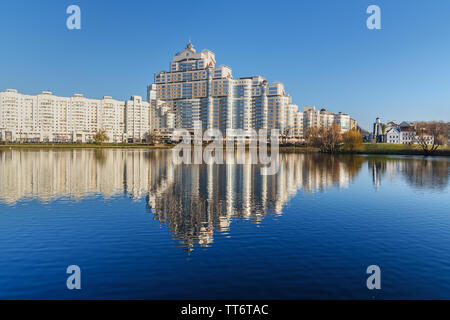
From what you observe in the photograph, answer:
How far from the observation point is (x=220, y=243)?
1697 centimetres

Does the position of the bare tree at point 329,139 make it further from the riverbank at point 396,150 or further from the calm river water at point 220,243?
the calm river water at point 220,243

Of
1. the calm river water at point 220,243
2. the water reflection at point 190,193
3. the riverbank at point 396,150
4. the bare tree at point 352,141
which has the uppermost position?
the bare tree at point 352,141

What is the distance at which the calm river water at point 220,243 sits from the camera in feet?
39.6

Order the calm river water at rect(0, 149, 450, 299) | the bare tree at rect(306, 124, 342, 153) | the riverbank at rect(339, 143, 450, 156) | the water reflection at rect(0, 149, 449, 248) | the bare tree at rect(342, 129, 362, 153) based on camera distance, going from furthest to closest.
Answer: the bare tree at rect(306, 124, 342, 153)
the bare tree at rect(342, 129, 362, 153)
the riverbank at rect(339, 143, 450, 156)
the water reflection at rect(0, 149, 449, 248)
the calm river water at rect(0, 149, 450, 299)

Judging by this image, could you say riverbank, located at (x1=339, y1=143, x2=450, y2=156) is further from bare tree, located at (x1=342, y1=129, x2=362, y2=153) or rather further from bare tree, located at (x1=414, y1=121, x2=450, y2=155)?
bare tree, located at (x1=414, y1=121, x2=450, y2=155)

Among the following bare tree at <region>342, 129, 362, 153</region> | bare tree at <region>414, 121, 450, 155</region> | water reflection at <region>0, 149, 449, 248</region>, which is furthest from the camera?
bare tree at <region>342, 129, 362, 153</region>

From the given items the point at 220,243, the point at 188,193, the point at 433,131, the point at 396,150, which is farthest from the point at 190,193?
the point at 433,131

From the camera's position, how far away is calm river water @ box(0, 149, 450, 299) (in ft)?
39.6

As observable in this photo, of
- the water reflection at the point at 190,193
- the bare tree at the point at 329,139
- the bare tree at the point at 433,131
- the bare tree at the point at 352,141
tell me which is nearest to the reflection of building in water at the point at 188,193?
the water reflection at the point at 190,193

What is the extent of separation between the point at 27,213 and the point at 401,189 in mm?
37793

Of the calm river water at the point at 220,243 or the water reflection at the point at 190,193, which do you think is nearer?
the calm river water at the point at 220,243

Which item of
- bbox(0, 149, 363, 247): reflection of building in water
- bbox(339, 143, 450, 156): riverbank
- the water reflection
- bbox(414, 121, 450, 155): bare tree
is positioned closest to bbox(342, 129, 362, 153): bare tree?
bbox(339, 143, 450, 156): riverbank
